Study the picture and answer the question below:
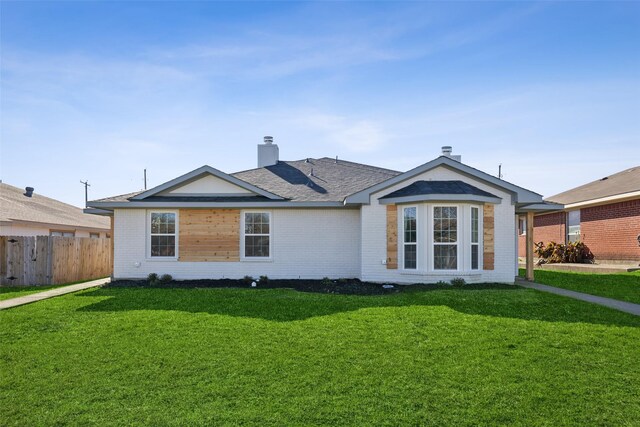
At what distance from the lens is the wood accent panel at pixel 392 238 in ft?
42.4

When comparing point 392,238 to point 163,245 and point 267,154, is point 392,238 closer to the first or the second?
point 163,245

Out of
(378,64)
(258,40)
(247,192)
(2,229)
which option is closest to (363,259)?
(247,192)

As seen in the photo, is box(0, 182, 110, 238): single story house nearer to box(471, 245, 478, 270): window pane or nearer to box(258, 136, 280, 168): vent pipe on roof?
box(258, 136, 280, 168): vent pipe on roof

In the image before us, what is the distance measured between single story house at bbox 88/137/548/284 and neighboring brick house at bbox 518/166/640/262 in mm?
6919

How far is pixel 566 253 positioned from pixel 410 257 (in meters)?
13.0

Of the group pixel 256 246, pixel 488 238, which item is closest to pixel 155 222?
pixel 256 246

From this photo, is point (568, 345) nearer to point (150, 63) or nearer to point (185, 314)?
point (185, 314)

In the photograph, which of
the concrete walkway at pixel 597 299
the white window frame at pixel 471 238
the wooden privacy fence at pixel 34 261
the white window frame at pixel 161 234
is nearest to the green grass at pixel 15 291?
the wooden privacy fence at pixel 34 261

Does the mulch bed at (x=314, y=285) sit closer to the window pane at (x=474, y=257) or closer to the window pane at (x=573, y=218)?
the window pane at (x=474, y=257)

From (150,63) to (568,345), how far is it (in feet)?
39.5

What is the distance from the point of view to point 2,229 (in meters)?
17.3

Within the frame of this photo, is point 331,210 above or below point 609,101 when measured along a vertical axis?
below

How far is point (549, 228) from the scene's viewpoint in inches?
977

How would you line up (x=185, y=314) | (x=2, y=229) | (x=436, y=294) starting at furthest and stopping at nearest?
(x=2, y=229), (x=436, y=294), (x=185, y=314)
